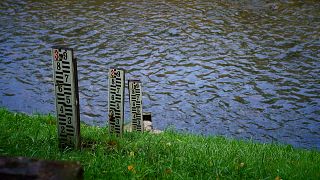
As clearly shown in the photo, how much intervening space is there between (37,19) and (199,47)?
9029mm

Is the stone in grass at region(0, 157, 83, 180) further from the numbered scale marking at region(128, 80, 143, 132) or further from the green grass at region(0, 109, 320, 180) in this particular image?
the numbered scale marking at region(128, 80, 143, 132)

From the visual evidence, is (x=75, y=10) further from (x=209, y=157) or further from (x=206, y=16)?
(x=209, y=157)

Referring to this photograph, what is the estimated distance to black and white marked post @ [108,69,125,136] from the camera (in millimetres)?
8438

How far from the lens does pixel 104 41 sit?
2039 cm

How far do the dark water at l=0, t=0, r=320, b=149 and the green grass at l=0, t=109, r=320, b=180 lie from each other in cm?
539

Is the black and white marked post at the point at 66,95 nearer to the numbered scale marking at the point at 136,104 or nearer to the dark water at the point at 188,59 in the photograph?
the numbered scale marking at the point at 136,104

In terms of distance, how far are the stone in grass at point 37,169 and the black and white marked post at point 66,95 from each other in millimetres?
3399

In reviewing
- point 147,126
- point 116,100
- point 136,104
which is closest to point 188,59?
point 147,126

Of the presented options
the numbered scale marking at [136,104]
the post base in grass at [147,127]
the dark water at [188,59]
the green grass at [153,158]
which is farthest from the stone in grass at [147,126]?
the green grass at [153,158]

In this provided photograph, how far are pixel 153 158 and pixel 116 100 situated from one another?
266 cm

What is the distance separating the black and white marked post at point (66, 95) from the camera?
19.9 feet

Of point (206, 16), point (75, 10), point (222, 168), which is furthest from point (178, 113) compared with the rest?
point (75, 10)

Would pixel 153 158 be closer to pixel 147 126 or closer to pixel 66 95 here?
pixel 66 95

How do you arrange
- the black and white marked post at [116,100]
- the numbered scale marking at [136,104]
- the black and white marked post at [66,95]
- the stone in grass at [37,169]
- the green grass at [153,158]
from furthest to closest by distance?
the numbered scale marking at [136,104] < the black and white marked post at [116,100] < the black and white marked post at [66,95] < the green grass at [153,158] < the stone in grass at [37,169]
